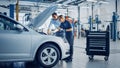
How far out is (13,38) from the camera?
19.0ft

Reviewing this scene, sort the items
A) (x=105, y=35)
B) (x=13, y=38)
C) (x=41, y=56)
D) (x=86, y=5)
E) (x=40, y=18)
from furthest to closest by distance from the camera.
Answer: (x=86, y=5) → (x=40, y=18) → (x=105, y=35) → (x=41, y=56) → (x=13, y=38)

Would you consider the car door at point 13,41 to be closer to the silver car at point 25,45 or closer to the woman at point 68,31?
the silver car at point 25,45

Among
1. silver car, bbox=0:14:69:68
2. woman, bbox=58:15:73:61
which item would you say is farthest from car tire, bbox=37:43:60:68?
woman, bbox=58:15:73:61

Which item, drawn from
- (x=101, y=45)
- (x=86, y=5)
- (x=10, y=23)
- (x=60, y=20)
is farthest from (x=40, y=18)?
(x=86, y=5)

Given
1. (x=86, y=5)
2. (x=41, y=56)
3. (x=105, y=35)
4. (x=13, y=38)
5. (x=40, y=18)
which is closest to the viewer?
(x=13, y=38)

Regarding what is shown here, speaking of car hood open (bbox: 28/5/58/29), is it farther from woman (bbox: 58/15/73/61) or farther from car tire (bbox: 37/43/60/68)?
car tire (bbox: 37/43/60/68)

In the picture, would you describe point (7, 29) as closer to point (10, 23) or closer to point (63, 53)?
point (10, 23)

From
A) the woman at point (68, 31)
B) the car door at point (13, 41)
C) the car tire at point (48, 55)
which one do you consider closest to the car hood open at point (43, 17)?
the woman at point (68, 31)

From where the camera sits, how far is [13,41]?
5.79m

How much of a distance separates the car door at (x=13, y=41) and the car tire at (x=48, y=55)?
1.20 ft

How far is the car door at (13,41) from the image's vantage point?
571 cm

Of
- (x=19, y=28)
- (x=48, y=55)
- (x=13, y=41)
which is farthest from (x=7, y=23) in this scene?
(x=48, y=55)

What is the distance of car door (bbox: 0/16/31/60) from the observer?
571 cm

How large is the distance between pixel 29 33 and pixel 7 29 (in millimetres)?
559
